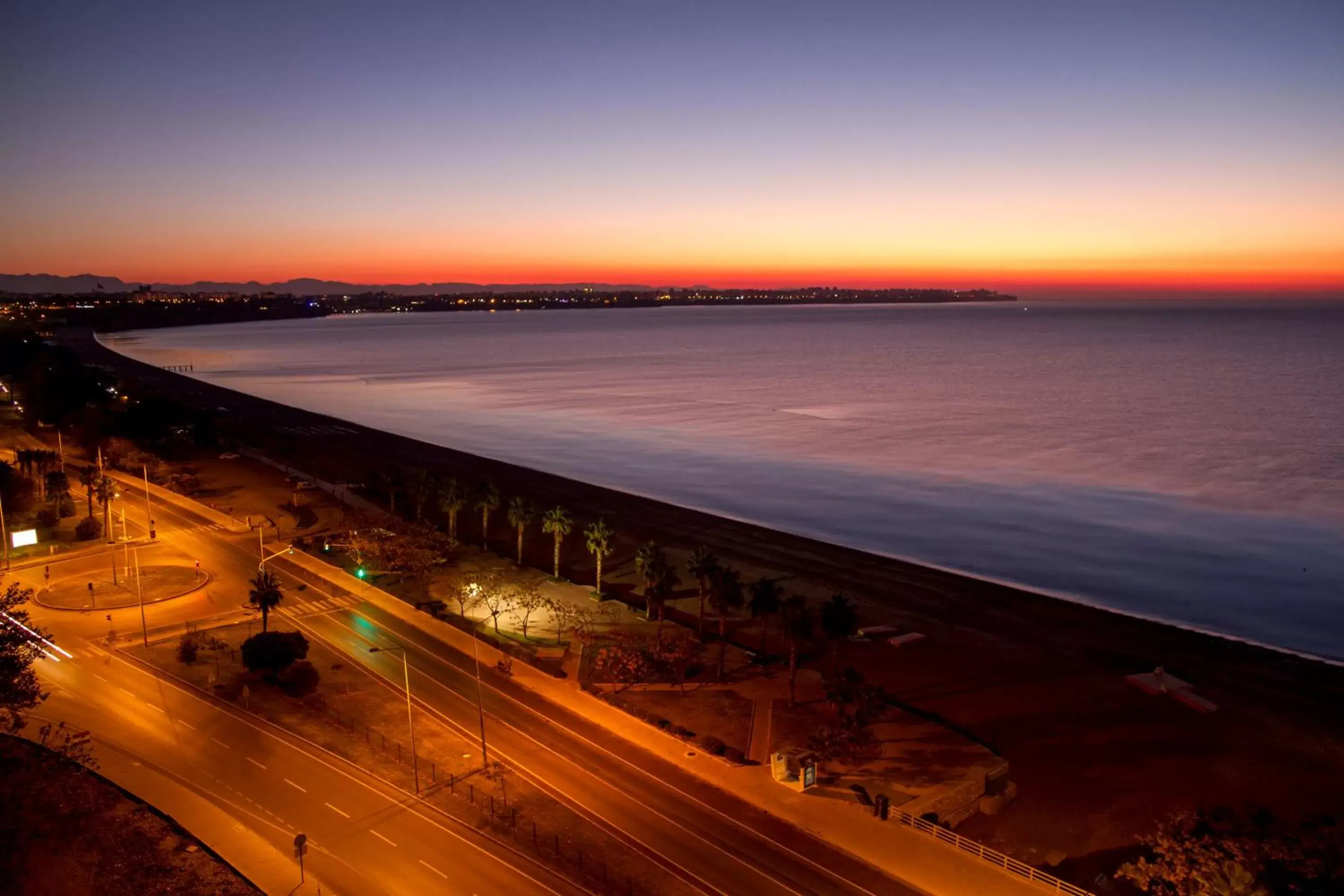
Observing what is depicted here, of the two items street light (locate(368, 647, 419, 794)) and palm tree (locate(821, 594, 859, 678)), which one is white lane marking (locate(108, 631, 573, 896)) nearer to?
street light (locate(368, 647, 419, 794))

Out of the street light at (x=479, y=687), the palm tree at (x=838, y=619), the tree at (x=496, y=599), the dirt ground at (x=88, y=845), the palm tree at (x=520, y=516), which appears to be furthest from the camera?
the palm tree at (x=520, y=516)

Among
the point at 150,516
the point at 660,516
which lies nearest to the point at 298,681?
the point at 150,516

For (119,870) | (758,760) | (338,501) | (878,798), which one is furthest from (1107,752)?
(338,501)

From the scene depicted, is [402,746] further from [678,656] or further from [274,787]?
[678,656]

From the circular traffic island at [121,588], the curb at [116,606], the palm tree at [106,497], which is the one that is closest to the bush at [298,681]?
the curb at [116,606]

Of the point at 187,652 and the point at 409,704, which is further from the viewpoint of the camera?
the point at 187,652

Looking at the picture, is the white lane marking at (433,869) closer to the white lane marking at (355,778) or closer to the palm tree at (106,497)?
the white lane marking at (355,778)
